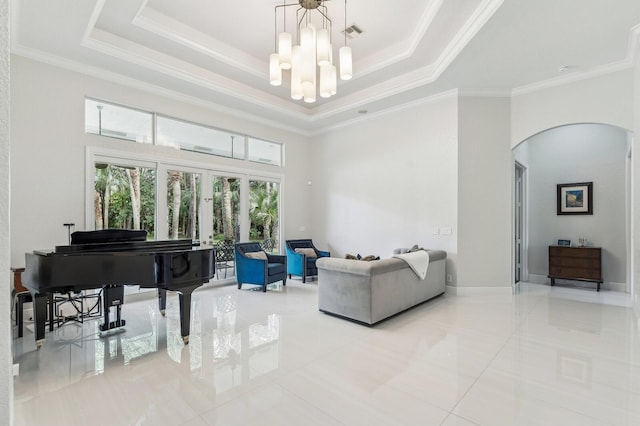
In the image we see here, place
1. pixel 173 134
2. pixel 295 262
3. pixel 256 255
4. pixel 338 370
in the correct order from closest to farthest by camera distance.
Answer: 1. pixel 338 370
2. pixel 173 134
3. pixel 256 255
4. pixel 295 262

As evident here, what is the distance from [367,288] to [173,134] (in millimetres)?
4324

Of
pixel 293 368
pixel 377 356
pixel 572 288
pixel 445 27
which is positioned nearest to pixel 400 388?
pixel 377 356

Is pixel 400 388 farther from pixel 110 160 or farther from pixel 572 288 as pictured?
pixel 572 288

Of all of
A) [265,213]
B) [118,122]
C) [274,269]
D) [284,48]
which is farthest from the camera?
[265,213]

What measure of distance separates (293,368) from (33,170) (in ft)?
14.0

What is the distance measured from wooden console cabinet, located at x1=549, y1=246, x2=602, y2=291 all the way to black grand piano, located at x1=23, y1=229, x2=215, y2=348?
646 centimetres

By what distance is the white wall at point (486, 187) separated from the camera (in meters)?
5.38

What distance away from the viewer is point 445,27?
4.02 meters

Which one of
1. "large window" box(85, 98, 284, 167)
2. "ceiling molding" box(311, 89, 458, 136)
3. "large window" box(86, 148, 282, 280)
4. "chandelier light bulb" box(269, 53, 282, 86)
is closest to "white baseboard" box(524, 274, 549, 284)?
"ceiling molding" box(311, 89, 458, 136)

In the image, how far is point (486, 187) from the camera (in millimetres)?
5422

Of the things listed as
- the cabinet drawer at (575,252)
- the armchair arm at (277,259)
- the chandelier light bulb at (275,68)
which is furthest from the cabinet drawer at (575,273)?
the chandelier light bulb at (275,68)

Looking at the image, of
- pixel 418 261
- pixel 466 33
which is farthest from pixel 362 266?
pixel 466 33

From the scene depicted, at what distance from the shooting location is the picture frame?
6035mm

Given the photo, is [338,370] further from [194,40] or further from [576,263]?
[576,263]
